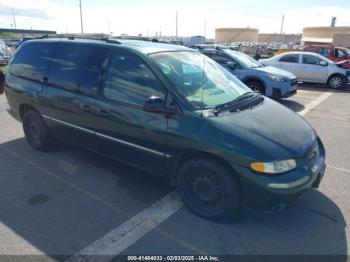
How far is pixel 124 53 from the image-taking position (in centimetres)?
372

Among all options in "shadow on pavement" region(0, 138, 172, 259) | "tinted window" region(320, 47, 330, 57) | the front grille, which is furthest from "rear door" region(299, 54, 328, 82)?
"shadow on pavement" region(0, 138, 172, 259)

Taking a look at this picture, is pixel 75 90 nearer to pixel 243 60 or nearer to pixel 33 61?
pixel 33 61

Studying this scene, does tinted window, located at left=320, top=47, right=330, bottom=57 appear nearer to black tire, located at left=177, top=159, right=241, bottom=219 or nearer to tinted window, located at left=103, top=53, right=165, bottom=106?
tinted window, located at left=103, top=53, right=165, bottom=106

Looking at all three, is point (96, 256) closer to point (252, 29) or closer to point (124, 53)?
point (124, 53)

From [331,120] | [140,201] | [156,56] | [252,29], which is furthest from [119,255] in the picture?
[252,29]

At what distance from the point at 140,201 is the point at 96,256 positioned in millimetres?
1005

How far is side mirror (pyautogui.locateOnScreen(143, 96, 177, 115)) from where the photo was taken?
324 centimetres

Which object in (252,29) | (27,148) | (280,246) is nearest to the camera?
(280,246)

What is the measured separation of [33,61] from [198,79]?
2.75m

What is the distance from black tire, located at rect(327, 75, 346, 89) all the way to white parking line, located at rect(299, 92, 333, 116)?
4.40 feet

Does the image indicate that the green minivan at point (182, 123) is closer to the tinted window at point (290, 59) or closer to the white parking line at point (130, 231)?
the white parking line at point (130, 231)

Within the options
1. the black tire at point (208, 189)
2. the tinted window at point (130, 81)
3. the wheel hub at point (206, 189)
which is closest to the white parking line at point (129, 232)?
the black tire at point (208, 189)

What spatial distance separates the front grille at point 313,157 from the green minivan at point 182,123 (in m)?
0.01

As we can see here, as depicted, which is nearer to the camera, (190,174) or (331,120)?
(190,174)
